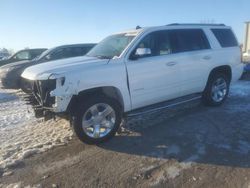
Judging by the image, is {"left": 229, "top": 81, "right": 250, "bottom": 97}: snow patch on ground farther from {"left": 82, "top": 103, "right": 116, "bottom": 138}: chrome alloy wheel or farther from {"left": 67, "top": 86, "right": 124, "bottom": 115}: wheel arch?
{"left": 82, "top": 103, "right": 116, "bottom": 138}: chrome alloy wheel

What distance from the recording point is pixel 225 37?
7.10 metres

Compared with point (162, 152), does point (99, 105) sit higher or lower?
higher

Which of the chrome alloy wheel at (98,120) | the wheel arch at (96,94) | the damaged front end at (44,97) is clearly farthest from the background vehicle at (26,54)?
the chrome alloy wheel at (98,120)

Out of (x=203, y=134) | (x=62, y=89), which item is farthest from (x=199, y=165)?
(x=62, y=89)

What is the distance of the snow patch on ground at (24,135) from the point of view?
453 centimetres

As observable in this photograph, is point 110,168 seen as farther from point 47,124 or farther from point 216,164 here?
point 47,124

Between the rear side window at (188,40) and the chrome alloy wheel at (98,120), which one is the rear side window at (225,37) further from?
the chrome alloy wheel at (98,120)

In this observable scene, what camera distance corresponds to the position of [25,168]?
4.10m

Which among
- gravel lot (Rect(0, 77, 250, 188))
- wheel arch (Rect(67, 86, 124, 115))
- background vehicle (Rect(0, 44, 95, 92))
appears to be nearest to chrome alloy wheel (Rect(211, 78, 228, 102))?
gravel lot (Rect(0, 77, 250, 188))

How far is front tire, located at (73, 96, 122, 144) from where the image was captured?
462cm

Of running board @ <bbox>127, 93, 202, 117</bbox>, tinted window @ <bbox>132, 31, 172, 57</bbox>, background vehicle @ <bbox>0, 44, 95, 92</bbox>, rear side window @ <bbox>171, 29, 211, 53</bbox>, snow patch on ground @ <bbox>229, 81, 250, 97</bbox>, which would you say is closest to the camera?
running board @ <bbox>127, 93, 202, 117</bbox>

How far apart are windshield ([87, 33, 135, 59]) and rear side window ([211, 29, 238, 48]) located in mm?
2532

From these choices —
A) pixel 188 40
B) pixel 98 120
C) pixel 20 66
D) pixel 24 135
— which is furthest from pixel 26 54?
pixel 98 120

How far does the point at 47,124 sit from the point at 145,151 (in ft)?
8.27
